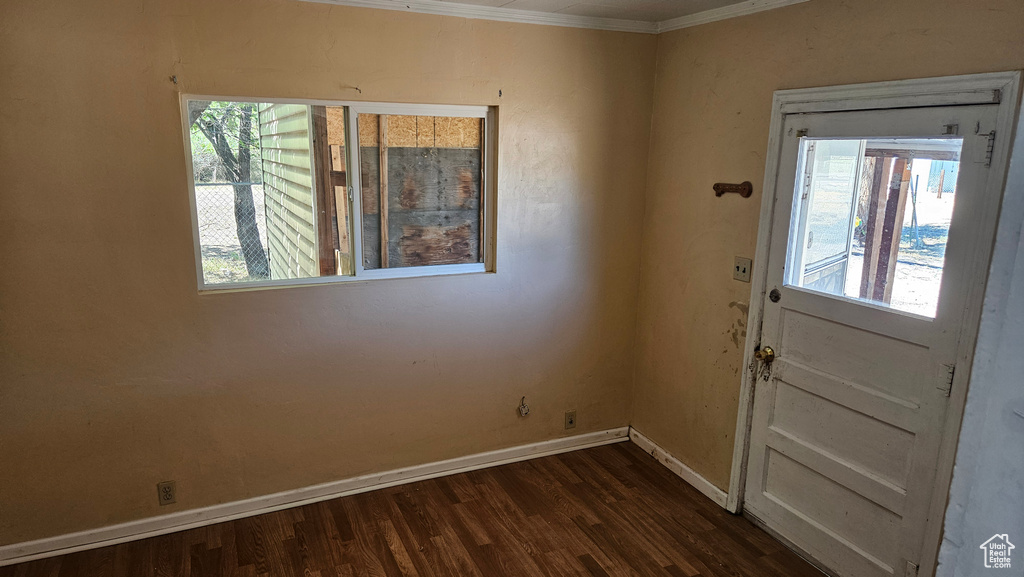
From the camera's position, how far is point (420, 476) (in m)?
3.52

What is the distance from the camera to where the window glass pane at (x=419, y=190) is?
10.4 feet

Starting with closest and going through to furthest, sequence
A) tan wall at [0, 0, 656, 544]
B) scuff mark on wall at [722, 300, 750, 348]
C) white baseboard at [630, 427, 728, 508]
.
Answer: tan wall at [0, 0, 656, 544] < scuff mark on wall at [722, 300, 750, 348] < white baseboard at [630, 427, 728, 508]

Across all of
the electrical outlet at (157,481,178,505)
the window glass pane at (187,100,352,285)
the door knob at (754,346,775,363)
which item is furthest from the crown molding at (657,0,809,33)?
the electrical outlet at (157,481,178,505)

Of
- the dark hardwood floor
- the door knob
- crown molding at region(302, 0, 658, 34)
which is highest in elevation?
crown molding at region(302, 0, 658, 34)

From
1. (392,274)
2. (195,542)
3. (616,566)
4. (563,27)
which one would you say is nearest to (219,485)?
(195,542)

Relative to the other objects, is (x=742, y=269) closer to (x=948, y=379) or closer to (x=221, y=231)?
(x=948, y=379)

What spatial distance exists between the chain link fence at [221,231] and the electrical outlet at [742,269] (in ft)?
7.81

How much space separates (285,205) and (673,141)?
85.2 inches

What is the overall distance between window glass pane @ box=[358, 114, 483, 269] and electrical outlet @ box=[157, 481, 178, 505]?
4.69ft

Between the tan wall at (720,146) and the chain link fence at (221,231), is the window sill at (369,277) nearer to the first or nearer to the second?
the chain link fence at (221,231)

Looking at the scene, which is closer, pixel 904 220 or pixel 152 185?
pixel 904 220

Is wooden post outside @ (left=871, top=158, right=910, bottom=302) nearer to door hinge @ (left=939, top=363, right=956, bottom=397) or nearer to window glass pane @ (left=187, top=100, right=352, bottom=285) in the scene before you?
door hinge @ (left=939, top=363, right=956, bottom=397)

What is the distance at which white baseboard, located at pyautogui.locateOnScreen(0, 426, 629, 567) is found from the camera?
2.80m

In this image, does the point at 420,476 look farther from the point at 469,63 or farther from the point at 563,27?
the point at 563,27
